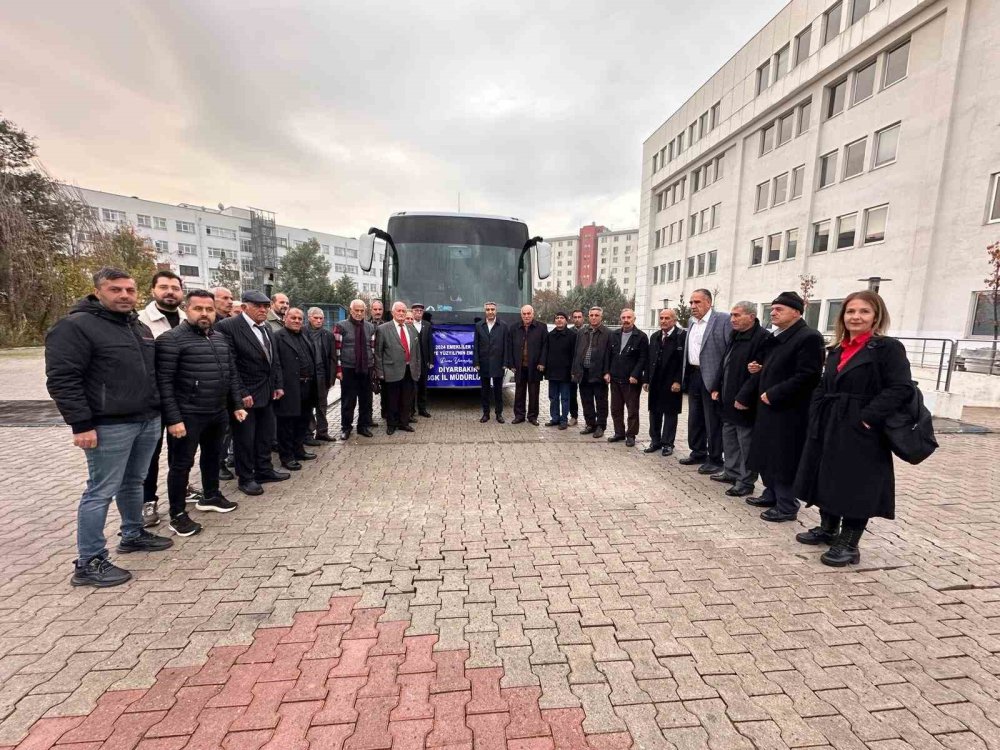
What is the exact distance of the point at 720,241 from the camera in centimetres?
2948

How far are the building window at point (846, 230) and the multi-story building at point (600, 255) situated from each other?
286 feet

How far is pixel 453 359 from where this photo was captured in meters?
7.62

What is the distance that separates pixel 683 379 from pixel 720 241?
92.6 feet

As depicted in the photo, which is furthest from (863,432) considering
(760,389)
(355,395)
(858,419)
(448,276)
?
(448,276)

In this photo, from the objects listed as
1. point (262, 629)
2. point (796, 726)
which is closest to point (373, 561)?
point (262, 629)

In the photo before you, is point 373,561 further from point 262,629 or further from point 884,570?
point 884,570

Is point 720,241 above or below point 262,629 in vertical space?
above

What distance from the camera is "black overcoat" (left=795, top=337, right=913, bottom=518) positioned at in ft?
9.91

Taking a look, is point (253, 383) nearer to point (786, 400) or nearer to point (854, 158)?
point (786, 400)

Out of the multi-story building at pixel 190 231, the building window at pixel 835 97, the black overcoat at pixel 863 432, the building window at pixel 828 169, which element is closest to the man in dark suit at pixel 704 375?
the black overcoat at pixel 863 432

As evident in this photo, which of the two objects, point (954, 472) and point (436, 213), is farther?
point (436, 213)

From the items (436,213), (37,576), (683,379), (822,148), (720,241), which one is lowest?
(37,576)

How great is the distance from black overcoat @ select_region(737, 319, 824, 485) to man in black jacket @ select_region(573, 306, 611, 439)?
2751mm

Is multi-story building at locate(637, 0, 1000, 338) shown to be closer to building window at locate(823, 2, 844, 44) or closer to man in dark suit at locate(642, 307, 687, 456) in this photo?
building window at locate(823, 2, 844, 44)
